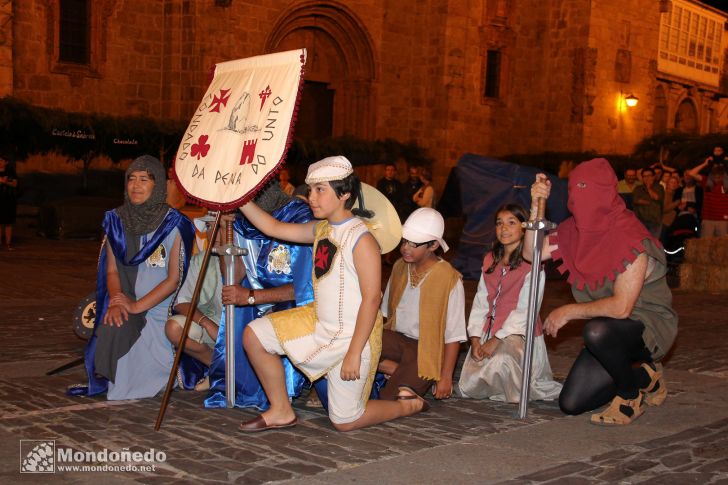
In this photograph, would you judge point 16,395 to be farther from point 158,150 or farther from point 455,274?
point 158,150

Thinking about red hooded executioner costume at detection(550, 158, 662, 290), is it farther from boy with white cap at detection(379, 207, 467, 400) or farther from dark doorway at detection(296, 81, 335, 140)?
dark doorway at detection(296, 81, 335, 140)

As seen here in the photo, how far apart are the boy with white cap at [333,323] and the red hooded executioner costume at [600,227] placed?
51.0 inches

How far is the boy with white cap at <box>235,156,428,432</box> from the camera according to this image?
480 centimetres

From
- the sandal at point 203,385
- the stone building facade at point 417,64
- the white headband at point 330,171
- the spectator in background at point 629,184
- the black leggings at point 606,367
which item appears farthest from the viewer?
the stone building facade at point 417,64

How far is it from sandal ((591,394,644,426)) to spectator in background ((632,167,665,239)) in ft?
32.2

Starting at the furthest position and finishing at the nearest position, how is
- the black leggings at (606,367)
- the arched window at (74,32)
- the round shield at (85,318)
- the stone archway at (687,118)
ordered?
the stone archway at (687,118) < the arched window at (74,32) < the round shield at (85,318) < the black leggings at (606,367)

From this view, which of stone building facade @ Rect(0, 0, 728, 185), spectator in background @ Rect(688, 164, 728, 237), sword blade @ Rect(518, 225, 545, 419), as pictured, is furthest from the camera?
stone building facade @ Rect(0, 0, 728, 185)

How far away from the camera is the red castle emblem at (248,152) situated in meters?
5.00

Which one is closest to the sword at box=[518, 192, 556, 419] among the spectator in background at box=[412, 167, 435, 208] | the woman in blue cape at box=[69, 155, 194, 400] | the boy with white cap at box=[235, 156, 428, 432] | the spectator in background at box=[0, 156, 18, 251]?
the boy with white cap at box=[235, 156, 428, 432]

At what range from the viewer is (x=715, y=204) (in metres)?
14.5

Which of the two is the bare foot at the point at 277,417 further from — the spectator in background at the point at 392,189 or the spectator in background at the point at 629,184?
the spectator in background at the point at 629,184

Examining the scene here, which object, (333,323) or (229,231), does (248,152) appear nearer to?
(229,231)

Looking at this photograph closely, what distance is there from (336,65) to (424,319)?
65.0ft

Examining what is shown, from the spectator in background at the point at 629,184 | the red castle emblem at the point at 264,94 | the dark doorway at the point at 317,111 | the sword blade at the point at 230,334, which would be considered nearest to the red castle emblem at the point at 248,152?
the red castle emblem at the point at 264,94
